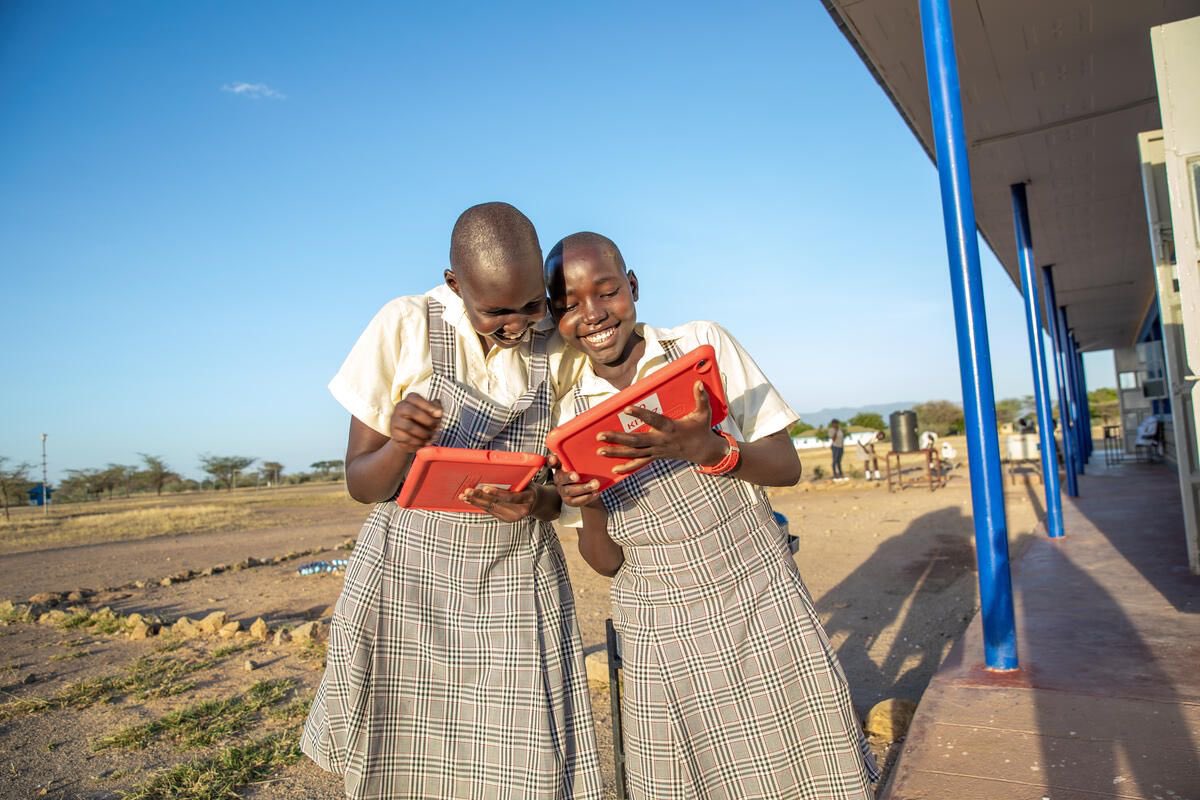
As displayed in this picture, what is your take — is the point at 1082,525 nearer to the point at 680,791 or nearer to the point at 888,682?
the point at 888,682

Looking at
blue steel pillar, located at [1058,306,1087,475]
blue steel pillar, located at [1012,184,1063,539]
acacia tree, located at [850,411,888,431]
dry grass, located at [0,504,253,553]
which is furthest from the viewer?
acacia tree, located at [850,411,888,431]

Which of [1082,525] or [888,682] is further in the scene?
[1082,525]

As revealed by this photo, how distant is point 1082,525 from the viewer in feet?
23.6

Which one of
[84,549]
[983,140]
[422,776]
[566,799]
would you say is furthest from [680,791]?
[84,549]

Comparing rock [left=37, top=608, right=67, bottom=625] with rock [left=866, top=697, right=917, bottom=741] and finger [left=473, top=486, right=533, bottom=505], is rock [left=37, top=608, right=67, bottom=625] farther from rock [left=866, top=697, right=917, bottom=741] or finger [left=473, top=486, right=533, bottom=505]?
finger [left=473, top=486, right=533, bottom=505]

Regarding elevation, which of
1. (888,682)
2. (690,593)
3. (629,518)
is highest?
(629,518)

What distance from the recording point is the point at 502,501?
1.43m

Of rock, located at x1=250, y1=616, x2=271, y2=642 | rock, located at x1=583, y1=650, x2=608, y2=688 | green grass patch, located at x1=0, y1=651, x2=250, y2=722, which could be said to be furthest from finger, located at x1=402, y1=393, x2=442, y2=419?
rock, located at x1=250, y1=616, x2=271, y2=642

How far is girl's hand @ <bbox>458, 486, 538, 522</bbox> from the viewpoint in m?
1.40

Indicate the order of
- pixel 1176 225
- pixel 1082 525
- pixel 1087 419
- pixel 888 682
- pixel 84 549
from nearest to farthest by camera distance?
1. pixel 1176 225
2. pixel 888 682
3. pixel 1082 525
4. pixel 84 549
5. pixel 1087 419

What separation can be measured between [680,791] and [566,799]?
22cm

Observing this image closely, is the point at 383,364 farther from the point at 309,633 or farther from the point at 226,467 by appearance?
the point at 226,467

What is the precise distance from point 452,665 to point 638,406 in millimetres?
670

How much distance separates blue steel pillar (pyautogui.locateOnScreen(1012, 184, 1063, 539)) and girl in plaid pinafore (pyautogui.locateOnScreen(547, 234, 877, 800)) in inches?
234
